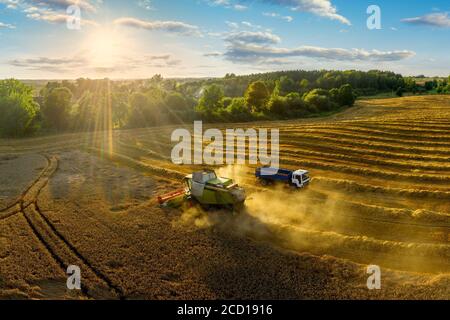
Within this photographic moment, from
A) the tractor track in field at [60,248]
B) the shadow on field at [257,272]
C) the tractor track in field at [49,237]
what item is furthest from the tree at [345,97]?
the tractor track in field at [60,248]

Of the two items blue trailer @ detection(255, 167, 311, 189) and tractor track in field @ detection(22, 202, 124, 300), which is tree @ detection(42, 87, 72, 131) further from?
blue trailer @ detection(255, 167, 311, 189)

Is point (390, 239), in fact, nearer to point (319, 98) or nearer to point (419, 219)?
point (419, 219)

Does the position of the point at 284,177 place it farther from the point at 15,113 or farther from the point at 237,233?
the point at 15,113

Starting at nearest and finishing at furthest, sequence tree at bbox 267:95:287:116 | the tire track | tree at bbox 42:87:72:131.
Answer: the tire track → tree at bbox 42:87:72:131 → tree at bbox 267:95:287:116

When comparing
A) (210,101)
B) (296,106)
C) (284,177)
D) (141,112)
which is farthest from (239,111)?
(284,177)

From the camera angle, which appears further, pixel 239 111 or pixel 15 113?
pixel 239 111

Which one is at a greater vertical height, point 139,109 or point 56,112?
point 139,109

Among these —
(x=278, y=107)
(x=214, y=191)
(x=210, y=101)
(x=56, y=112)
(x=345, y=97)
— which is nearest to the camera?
(x=214, y=191)

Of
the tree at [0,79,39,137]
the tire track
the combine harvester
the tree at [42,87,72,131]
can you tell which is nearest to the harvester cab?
the combine harvester
